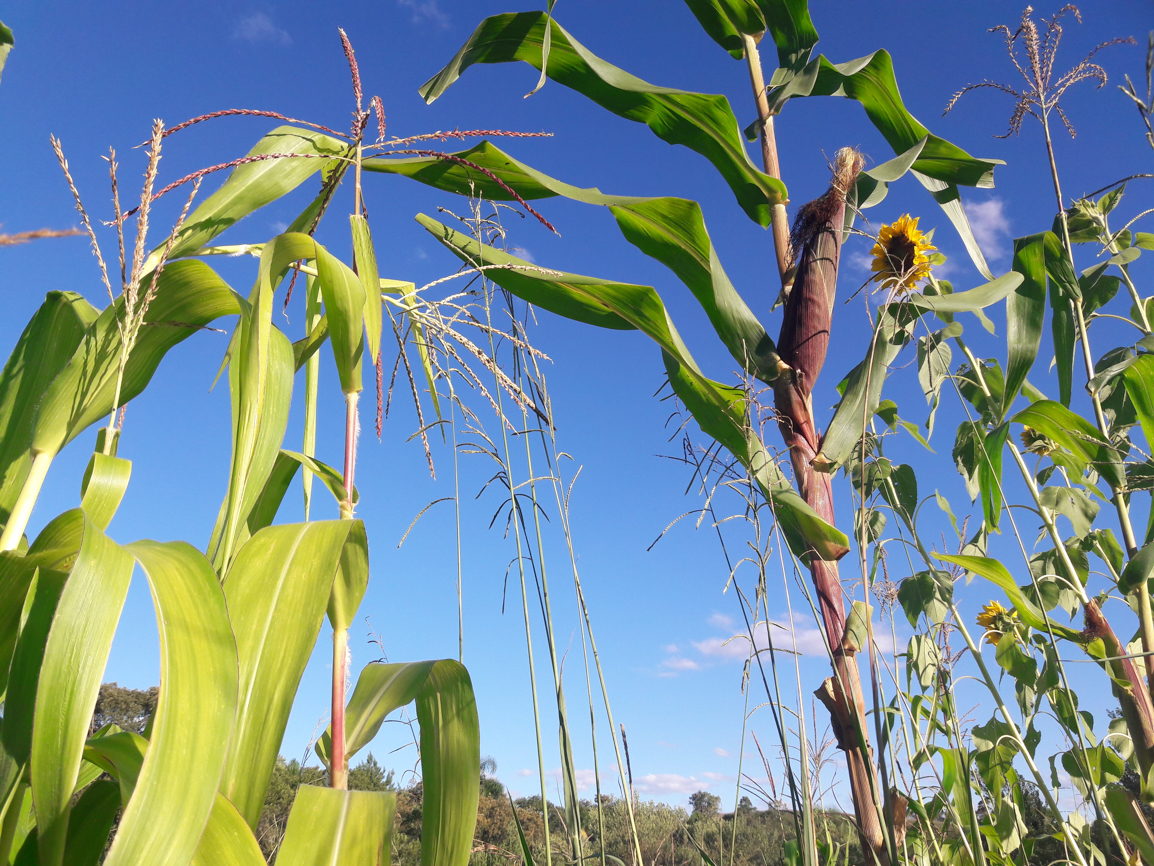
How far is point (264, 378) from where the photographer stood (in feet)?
2.31

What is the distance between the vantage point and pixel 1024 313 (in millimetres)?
1211

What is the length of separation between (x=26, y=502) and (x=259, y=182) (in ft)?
1.80

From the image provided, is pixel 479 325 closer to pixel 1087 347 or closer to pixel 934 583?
pixel 934 583

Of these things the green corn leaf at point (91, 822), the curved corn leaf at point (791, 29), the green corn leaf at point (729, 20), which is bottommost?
the green corn leaf at point (91, 822)

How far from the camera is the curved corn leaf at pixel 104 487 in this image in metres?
0.70

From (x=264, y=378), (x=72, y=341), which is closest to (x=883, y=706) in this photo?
(x=264, y=378)

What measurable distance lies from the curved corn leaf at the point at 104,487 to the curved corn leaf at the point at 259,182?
0.32 metres

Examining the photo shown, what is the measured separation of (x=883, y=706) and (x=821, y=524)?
0.37 metres

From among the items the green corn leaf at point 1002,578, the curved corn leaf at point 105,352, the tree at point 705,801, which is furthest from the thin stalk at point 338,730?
the tree at point 705,801

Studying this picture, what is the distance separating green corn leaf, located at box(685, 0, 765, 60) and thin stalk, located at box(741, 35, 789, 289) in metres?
0.03

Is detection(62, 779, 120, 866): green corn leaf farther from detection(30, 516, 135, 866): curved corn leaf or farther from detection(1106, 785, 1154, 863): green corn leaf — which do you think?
detection(1106, 785, 1154, 863): green corn leaf

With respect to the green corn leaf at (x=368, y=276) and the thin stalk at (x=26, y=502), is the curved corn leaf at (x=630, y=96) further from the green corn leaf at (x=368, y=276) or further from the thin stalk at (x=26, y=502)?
the thin stalk at (x=26, y=502)

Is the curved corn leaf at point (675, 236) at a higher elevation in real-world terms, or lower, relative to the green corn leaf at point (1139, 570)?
higher

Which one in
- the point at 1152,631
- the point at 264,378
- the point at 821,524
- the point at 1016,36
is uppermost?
the point at 1016,36
